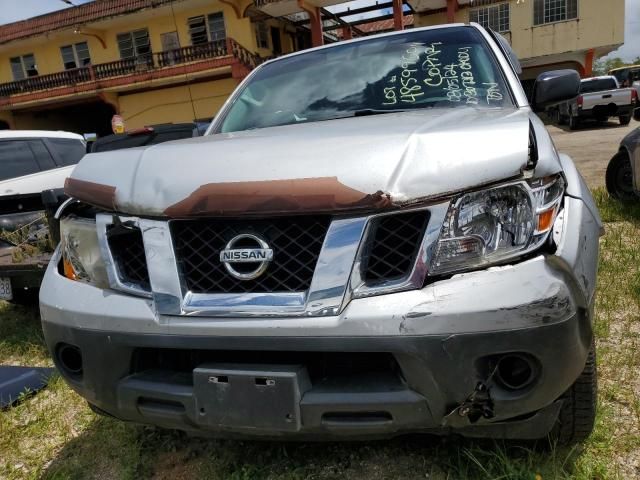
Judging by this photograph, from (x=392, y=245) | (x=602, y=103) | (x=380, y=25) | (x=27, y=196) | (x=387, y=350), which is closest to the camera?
(x=387, y=350)

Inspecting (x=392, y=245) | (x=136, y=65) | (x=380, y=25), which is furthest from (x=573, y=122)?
(x=392, y=245)

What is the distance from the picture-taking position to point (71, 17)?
22094 mm

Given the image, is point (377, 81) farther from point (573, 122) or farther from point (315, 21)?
point (315, 21)

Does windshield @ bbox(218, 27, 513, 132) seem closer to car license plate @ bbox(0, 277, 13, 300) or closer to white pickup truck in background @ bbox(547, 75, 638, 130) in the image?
car license plate @ bbox(0, 277, 13, 300)

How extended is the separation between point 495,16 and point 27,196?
2158 centimetres

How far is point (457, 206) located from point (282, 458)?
4.04 feet

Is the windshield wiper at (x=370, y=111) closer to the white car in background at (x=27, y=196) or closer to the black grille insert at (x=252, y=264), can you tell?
the black grille insert at (x=252, y=264)

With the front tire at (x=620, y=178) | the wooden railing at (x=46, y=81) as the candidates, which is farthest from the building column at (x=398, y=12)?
the front tire at (x=620, y=178)

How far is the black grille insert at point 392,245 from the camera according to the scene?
1445 mm

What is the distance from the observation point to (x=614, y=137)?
13.6m

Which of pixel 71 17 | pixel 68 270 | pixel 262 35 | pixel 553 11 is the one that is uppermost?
pixel 71 17

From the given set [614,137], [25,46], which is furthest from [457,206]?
[25,46]

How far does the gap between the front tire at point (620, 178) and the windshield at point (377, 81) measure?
3476mm

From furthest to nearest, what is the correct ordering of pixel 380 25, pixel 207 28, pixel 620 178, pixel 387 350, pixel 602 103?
1. pixel 380 25
2. pixel 207 28
3. pixel 602 103
4. pixel 620 178
5. pixel 387 350
